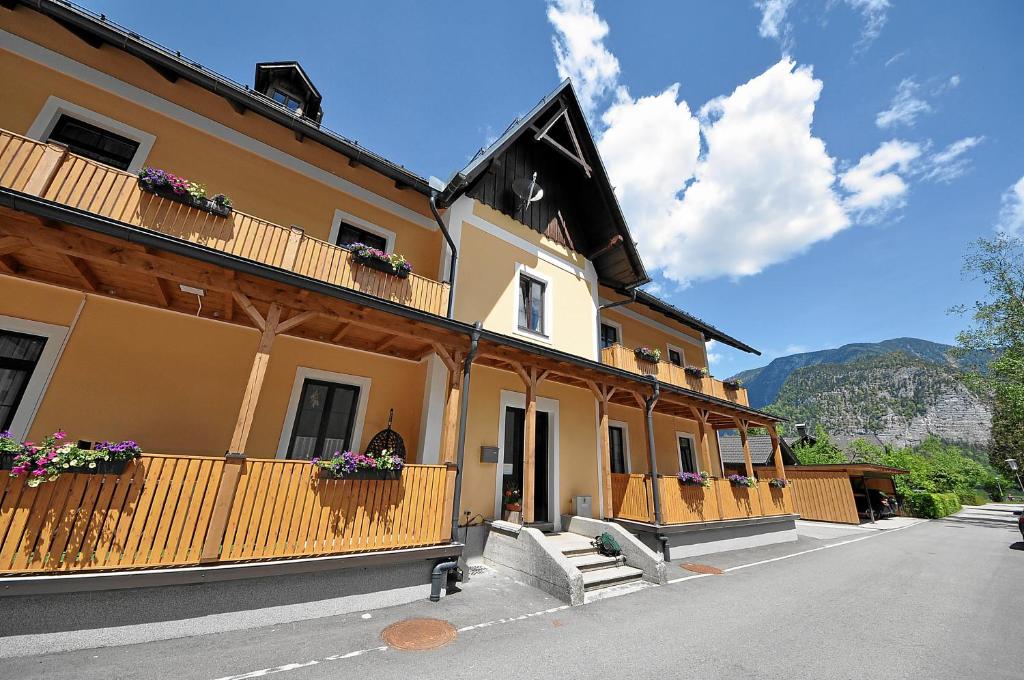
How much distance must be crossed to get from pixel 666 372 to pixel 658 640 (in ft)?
30.8

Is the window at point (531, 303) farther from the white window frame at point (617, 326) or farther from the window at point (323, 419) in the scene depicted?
the window at point (323, 419)

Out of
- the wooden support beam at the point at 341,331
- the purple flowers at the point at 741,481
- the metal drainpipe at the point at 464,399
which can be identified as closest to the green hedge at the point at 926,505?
the purple flowers at the point at 741,481

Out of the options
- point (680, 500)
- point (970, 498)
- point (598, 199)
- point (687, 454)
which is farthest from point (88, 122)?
point (970, 498)

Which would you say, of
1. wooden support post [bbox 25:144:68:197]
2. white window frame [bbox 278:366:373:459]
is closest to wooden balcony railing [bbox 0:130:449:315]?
wooden support post [bbox 25:144:68:197]

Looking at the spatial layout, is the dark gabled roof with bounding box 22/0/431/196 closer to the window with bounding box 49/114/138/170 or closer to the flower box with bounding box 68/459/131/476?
the window with bounding box 49/114/138/170

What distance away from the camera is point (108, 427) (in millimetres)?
6395

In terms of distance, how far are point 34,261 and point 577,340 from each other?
11.4 metres

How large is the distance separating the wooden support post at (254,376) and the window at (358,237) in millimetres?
3892

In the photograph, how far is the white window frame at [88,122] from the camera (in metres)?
6.70

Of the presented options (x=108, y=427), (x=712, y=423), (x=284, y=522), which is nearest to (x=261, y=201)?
(x=108, y=427)

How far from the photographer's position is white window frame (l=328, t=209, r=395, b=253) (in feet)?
30.3

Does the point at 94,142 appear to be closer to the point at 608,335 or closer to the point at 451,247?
the point at 451,247

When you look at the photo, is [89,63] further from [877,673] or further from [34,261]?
[877,673]

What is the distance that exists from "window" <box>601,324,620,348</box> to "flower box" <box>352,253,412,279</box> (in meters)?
9.16
